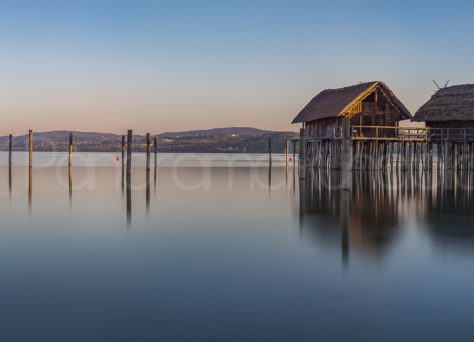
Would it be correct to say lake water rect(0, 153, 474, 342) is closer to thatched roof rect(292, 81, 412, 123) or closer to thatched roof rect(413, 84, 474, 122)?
thatched roof rect(292, 81, 412, 123)

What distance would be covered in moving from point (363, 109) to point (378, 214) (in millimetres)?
26492

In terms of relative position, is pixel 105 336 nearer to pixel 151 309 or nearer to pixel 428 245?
pixel 151 309

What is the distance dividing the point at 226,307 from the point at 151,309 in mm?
1107

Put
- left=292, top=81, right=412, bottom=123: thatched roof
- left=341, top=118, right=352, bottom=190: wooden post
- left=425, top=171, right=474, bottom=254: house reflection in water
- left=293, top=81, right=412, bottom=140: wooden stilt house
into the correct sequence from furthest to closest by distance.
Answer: left=293, top=81, right=412, bottom=140: wooden stilt house, left=292, top=81, right=412, bottom=123: thatched roof, left=341, top=118, right=352, bottom=190: wooden post, left=425, top=171, right=474, bottom=254: house reflection in water

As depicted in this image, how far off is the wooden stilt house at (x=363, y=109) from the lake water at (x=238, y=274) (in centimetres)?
2281

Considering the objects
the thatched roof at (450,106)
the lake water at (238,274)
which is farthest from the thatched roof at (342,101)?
the lake water at (238,274)

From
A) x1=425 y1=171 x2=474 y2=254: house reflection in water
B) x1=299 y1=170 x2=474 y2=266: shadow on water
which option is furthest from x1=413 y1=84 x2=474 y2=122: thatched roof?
x1=425 y1=171 x2=474 y2=254: house reflection in water

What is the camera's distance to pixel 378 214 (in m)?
20.0

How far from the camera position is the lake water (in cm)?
737

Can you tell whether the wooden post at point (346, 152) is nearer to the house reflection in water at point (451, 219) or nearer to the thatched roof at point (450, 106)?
the house reflection in water at point (451, 219)

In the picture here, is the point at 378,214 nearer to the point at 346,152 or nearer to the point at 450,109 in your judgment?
the point at 346,152

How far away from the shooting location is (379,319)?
7.71 meters

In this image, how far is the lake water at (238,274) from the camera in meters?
7.37

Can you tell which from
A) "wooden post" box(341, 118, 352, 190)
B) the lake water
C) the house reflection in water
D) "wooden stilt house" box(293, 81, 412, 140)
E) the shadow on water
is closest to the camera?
the lake water
